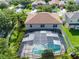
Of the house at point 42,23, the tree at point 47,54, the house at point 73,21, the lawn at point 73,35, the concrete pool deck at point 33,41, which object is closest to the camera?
the tree at point 47,54

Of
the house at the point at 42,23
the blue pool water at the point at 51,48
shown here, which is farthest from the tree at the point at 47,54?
the house at the point at 42,23

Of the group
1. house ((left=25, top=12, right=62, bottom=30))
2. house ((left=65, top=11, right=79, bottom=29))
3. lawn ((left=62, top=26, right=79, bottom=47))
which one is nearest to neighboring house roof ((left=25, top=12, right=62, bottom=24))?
house ((left=25, top=12, right=62, bottom=30))

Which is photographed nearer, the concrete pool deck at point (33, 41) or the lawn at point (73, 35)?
the concrete pool deck at point (33, 41)

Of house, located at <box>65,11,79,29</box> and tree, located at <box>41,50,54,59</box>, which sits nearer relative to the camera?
tree, located at <box>41,50,54,59</box>

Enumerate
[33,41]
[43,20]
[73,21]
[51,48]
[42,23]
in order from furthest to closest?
[73,21] → [43,20] → [42,23] → [33,41] → [51,48]

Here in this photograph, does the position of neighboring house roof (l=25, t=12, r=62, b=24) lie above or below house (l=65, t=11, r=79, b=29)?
above

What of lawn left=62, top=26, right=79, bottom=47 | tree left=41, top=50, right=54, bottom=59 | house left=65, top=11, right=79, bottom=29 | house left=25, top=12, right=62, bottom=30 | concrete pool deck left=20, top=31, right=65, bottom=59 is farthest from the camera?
house left=65, top=11, right=79, bottom=29

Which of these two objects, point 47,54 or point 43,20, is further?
point 43,20

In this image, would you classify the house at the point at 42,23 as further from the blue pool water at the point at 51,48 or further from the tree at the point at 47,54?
the tree at the point at 47,54

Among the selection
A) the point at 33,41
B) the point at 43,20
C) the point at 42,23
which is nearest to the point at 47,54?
the point at 33,41

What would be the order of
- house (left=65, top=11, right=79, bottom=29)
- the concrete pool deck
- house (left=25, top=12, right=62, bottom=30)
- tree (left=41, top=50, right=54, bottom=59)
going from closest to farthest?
tree (left=41, top=50, right=54, bottom=59) < the concrete pool deck < house (left=25, top=12, right=62, bottom=30) < house (left=65, top=11, right=79, bottom=29)

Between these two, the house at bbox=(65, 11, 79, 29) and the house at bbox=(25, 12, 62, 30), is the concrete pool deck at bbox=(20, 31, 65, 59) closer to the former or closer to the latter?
the house at bbox=(25, 12, 62, 30)

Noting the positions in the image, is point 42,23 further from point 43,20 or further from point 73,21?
point 73,21
